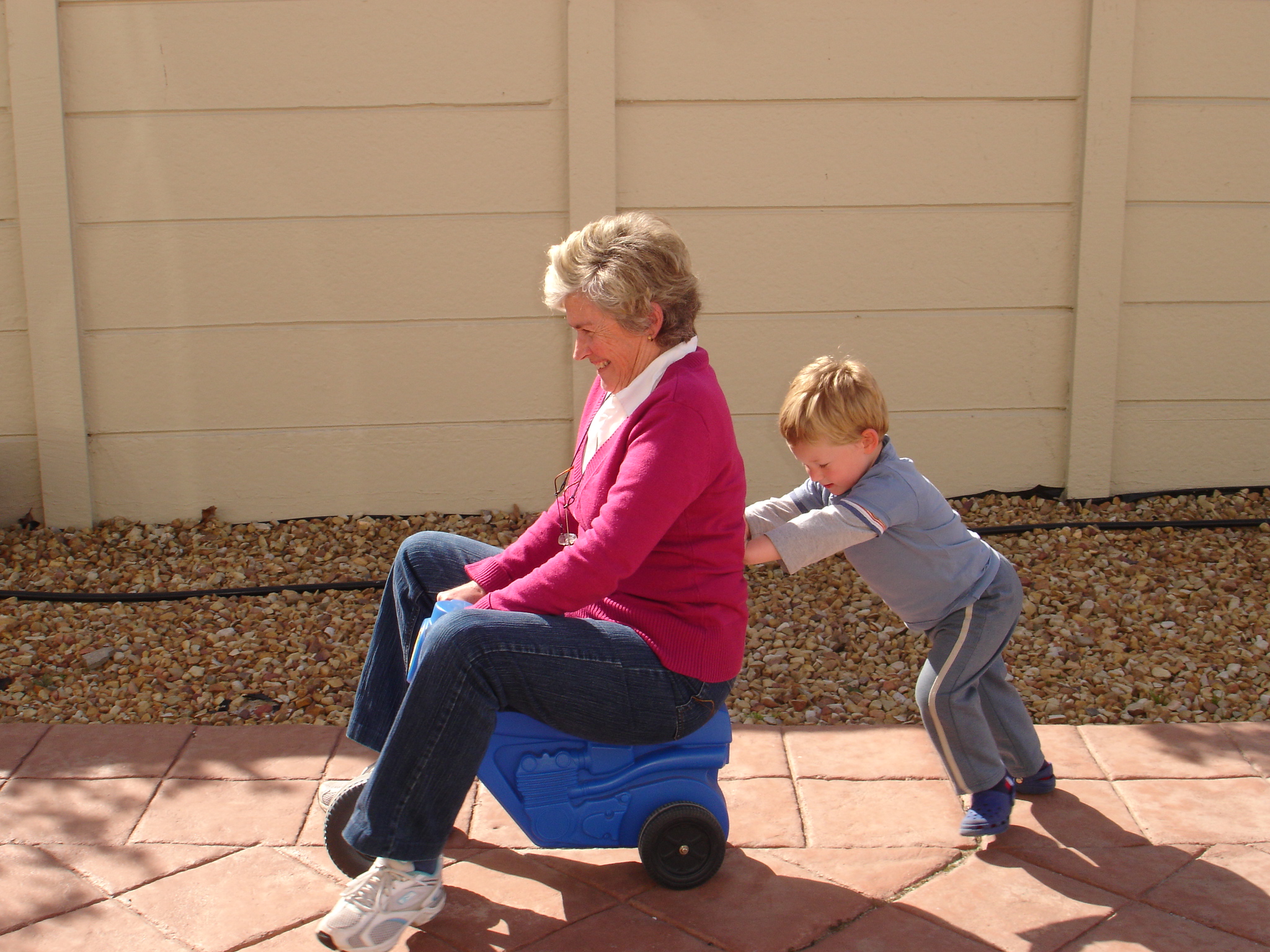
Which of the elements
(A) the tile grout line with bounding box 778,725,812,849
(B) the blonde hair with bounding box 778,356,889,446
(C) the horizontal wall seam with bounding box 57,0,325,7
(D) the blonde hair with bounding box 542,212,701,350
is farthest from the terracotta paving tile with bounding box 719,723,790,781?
(C) the horizontal wall seam with bounding box 57,0,325,7

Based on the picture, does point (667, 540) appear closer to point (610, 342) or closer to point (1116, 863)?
point (610, 342)

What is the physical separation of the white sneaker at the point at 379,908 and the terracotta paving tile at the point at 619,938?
23 centimetres

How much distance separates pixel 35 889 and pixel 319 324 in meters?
2.45

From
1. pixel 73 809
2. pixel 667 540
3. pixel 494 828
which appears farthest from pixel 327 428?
pixel 667 540

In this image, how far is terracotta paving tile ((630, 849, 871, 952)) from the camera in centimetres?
210

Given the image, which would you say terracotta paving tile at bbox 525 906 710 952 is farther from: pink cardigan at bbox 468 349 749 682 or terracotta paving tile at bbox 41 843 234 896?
terracotta paving tile at bbox 41 843 234 896

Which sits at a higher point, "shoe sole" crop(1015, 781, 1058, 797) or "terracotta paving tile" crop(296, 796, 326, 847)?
"shoe sole" crop(1015, 781, 1058, 797)

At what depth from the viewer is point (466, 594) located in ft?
7.13

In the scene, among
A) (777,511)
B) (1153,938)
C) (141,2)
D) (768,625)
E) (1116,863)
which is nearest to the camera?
(1153,938)

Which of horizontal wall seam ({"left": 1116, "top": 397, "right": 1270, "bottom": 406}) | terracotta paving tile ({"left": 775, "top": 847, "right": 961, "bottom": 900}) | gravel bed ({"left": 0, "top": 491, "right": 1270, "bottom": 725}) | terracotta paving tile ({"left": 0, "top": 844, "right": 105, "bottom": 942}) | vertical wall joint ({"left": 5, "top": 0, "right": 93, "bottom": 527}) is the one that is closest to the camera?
terracotta paving tile ({"left": 0, "top": 844, "right": 105, "bottom": 942})

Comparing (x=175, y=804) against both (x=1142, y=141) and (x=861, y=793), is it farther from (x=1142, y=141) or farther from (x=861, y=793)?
(x=1142, y=141)

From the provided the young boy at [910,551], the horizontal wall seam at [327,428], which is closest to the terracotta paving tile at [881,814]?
the young boy at [910,551]

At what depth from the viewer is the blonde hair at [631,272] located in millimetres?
2084

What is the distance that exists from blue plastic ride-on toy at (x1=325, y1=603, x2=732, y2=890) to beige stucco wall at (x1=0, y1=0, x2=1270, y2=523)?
232 cm
